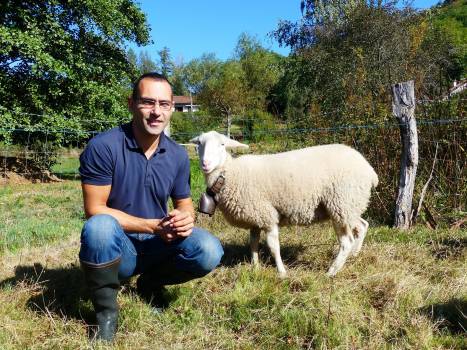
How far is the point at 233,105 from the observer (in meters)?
31.8

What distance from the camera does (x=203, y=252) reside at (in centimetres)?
264

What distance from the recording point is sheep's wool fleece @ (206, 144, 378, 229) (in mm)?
3723

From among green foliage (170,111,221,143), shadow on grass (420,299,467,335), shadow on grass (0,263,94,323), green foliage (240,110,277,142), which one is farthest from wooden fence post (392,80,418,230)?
green foliage (170,111,221,143)

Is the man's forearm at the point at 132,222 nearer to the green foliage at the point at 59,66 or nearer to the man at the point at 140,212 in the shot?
the man at the point at 140,212

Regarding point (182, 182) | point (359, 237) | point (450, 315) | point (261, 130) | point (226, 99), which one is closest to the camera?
point (450, 315)

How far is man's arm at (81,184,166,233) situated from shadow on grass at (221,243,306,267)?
129 centimetres

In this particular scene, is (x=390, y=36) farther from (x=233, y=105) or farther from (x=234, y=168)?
(x=233, y=105)

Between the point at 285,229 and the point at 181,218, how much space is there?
2453mm

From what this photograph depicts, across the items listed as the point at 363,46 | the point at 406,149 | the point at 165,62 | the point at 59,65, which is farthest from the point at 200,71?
the point at 406,149

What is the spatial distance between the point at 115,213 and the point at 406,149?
3.31m

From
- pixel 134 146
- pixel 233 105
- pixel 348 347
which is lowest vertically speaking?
pixel 348 347

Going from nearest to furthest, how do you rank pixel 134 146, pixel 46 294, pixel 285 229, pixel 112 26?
pixel 134 146
pixel 46 294
pixel 285 229
pixel 112 26

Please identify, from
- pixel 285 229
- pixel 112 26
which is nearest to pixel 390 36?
pixel 112 26

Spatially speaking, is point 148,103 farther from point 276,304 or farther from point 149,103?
point 276,304
